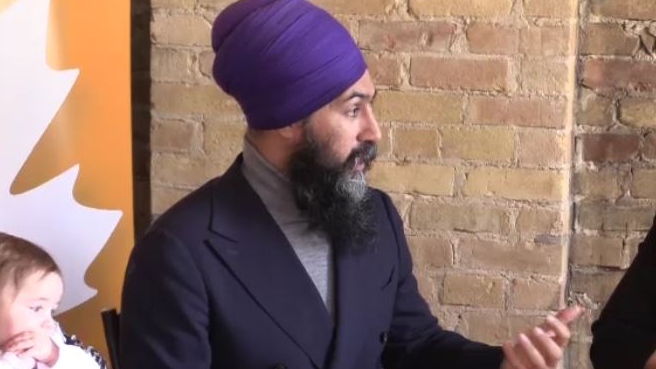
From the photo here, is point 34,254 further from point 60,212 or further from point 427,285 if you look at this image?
point 427,285

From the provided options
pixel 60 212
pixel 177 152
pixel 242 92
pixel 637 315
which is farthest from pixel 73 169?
pixel 637 315

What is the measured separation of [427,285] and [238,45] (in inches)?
33.5

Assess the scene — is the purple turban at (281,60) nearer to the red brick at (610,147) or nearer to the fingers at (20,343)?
the fingers at (20,343)

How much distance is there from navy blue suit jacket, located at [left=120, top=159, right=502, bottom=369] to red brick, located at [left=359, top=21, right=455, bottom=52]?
1.84ft

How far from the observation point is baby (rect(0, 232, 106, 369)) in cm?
176

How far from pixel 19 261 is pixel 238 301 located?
1.53 ft

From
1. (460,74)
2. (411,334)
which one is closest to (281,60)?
(411,334)

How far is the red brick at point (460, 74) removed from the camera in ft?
6.89

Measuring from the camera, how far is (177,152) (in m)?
2.26

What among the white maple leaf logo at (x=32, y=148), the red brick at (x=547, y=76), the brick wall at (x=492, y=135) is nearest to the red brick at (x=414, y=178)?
the brick wall at (x=492, y=135)

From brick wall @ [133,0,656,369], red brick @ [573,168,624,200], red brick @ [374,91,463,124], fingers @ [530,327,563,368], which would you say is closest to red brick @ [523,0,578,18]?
brick wall @ [133,0,656,369]

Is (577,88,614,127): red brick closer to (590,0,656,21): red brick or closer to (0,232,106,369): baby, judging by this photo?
(590,0,656,21): red brick

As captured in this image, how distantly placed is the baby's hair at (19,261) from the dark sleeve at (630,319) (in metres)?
0.95

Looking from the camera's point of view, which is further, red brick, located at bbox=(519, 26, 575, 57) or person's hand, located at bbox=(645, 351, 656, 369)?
red brick, located at bbox=(519, 26, 575, 57)
